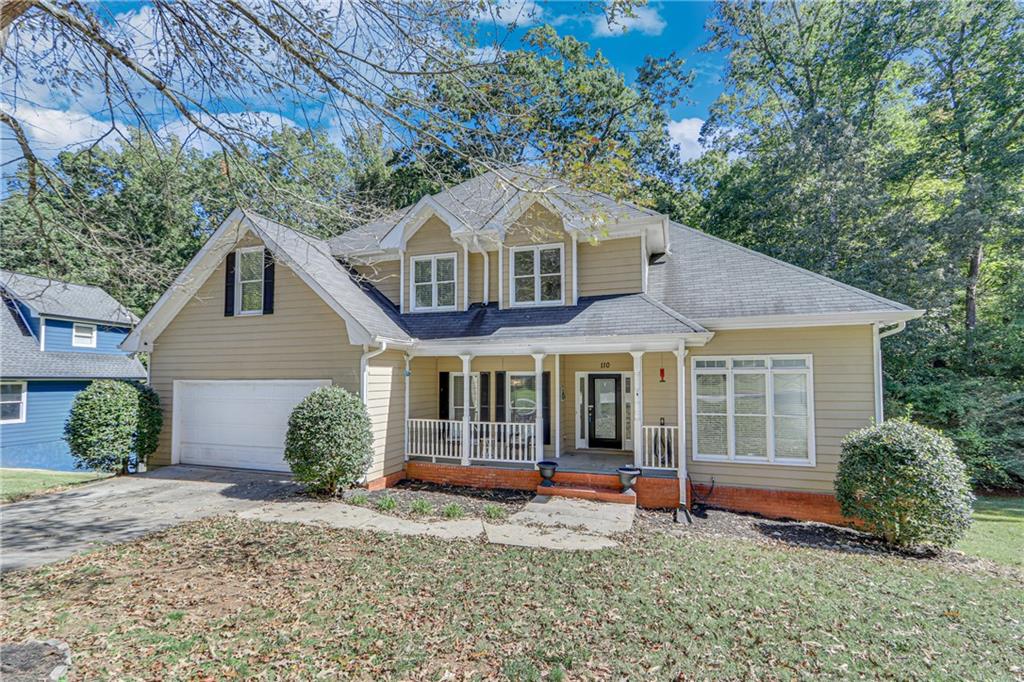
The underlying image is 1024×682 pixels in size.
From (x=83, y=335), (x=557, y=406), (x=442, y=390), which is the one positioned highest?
(x=83, y=335)

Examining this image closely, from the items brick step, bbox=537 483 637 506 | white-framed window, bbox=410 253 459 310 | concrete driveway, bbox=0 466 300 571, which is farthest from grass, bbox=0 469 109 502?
brick step, bbox=537 483 637 506

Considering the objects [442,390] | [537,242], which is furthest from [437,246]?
[442,390]

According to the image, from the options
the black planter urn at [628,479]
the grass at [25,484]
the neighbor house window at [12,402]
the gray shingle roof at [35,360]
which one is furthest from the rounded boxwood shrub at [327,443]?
the neighbor house window at [12,402]

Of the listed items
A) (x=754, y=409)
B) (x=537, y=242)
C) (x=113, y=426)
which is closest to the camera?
(x=754, y=409)

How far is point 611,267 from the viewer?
11.5m

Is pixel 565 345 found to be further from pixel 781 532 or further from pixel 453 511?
pixel 781 532

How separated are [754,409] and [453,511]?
264 inches

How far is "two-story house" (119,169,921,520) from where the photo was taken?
961 centimetres

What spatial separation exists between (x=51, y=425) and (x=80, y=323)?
14.6ft

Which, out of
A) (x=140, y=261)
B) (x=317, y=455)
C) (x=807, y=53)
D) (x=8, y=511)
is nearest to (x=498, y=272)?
(x=317, y=455)

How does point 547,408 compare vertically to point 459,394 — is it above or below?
below

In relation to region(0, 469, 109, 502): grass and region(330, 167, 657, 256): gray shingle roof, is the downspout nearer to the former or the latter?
region(330, 167, 657, 256): gray shingle roof

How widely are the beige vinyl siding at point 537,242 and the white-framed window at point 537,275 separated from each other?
90 millimetres

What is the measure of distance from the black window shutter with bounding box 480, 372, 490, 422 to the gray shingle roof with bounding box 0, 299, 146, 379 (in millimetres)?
13522
